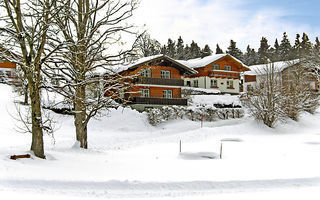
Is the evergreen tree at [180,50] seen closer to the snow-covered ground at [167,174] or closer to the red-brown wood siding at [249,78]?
the red-brown wood siding at [249,78]

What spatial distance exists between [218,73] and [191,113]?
69.3 feet

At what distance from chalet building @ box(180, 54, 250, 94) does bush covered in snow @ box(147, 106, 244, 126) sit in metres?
16.4

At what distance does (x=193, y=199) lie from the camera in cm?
865

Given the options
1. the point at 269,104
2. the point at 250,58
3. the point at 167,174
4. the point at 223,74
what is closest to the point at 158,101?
the point at 269,104

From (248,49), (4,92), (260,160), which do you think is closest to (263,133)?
(260,160)

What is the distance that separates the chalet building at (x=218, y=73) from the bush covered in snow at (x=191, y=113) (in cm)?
1635

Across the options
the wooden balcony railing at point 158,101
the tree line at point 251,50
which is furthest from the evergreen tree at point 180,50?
the wooden balcony railing at point 158,101

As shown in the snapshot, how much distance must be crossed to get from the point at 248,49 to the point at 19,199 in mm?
114024

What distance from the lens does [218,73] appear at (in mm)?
53938

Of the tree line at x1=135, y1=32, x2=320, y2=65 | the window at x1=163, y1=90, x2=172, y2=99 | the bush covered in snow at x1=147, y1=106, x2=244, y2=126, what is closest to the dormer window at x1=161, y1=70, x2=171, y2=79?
the window at x1=163, y1=90, x2=172, y2=99

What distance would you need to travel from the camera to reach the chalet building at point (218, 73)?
2100 inches

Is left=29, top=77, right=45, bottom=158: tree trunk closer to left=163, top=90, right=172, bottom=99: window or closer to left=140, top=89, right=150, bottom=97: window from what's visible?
left=140, top=89, right=150, bottom=97: window

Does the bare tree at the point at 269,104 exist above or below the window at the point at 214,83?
below

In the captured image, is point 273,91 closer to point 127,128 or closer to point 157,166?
point 127,128
